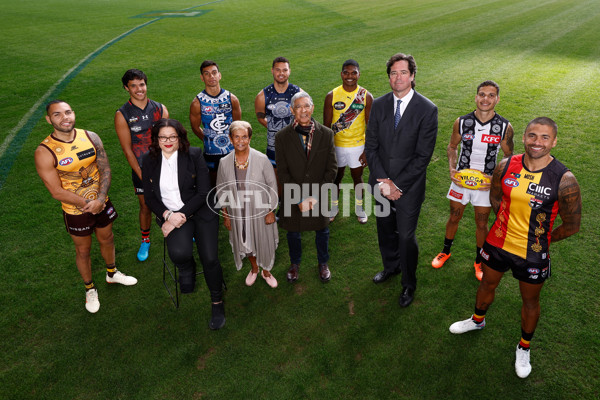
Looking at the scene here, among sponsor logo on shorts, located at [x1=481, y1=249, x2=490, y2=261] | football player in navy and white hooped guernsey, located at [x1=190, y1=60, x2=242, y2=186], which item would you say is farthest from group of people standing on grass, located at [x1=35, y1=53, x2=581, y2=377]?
football player in navy and white hooped guernsey, located at [x1=190, y1=60, x2=242, y2=186]

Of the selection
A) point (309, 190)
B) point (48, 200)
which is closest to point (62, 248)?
point (48, 200)

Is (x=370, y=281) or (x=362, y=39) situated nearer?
(x=370, y=281)

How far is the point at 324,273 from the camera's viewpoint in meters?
4.61

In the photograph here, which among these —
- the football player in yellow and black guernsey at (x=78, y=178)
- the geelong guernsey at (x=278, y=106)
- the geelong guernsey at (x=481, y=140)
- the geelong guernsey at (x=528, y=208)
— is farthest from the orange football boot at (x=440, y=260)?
the football player in yellow and black guernsey at (x=78, y=178)

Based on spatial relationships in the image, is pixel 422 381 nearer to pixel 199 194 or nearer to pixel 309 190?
pixel 309 190

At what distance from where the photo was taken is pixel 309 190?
13.8ft

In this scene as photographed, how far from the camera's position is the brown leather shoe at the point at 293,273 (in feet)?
15.1

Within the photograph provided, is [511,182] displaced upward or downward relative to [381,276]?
upward

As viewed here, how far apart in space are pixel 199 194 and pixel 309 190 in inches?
42.9

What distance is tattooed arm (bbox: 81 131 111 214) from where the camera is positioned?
400 cm

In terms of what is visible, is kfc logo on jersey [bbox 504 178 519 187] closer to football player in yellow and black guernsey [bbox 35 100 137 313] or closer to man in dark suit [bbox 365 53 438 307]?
man in dark suit [bbox 365 53 438 307]

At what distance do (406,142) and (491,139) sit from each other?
0.96 m

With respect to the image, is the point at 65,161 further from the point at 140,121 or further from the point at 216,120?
the point at 216,120

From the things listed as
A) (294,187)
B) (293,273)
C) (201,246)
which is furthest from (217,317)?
(294,187)
